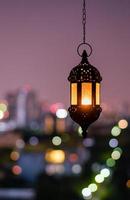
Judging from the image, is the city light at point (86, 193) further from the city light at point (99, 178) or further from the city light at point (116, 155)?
the city light at point (116, 155)

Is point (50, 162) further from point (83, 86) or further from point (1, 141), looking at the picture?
point (83, 86)

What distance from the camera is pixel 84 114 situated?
15.3 ft

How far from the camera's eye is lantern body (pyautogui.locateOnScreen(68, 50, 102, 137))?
455 cm

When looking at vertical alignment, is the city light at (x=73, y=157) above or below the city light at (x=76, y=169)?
above

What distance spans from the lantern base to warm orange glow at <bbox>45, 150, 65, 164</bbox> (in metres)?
35.4

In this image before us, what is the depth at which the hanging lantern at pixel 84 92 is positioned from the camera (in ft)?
14.9

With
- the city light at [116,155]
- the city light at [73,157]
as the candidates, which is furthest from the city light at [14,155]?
the city light at [116,155]

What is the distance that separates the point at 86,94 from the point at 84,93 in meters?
0.01

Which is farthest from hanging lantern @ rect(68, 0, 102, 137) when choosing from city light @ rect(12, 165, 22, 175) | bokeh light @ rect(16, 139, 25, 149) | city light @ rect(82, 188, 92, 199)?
bokeh light @ rect(16, 139, 25, 149)

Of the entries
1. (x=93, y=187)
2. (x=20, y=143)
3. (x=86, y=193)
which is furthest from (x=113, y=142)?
(x=20, y=143)

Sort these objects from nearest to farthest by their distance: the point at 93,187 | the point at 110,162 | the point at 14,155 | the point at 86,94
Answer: the point at 86,94 → the point at 93,187 → the point at 110,162 → the point at 14,155

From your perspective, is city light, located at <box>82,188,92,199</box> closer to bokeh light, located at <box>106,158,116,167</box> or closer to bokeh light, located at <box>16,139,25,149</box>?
bokeh light, located at <box>106,158,116,167</box>

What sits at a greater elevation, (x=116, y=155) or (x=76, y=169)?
(x=116, y=155)

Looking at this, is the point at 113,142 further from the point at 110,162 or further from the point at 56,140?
the point at 56,140
